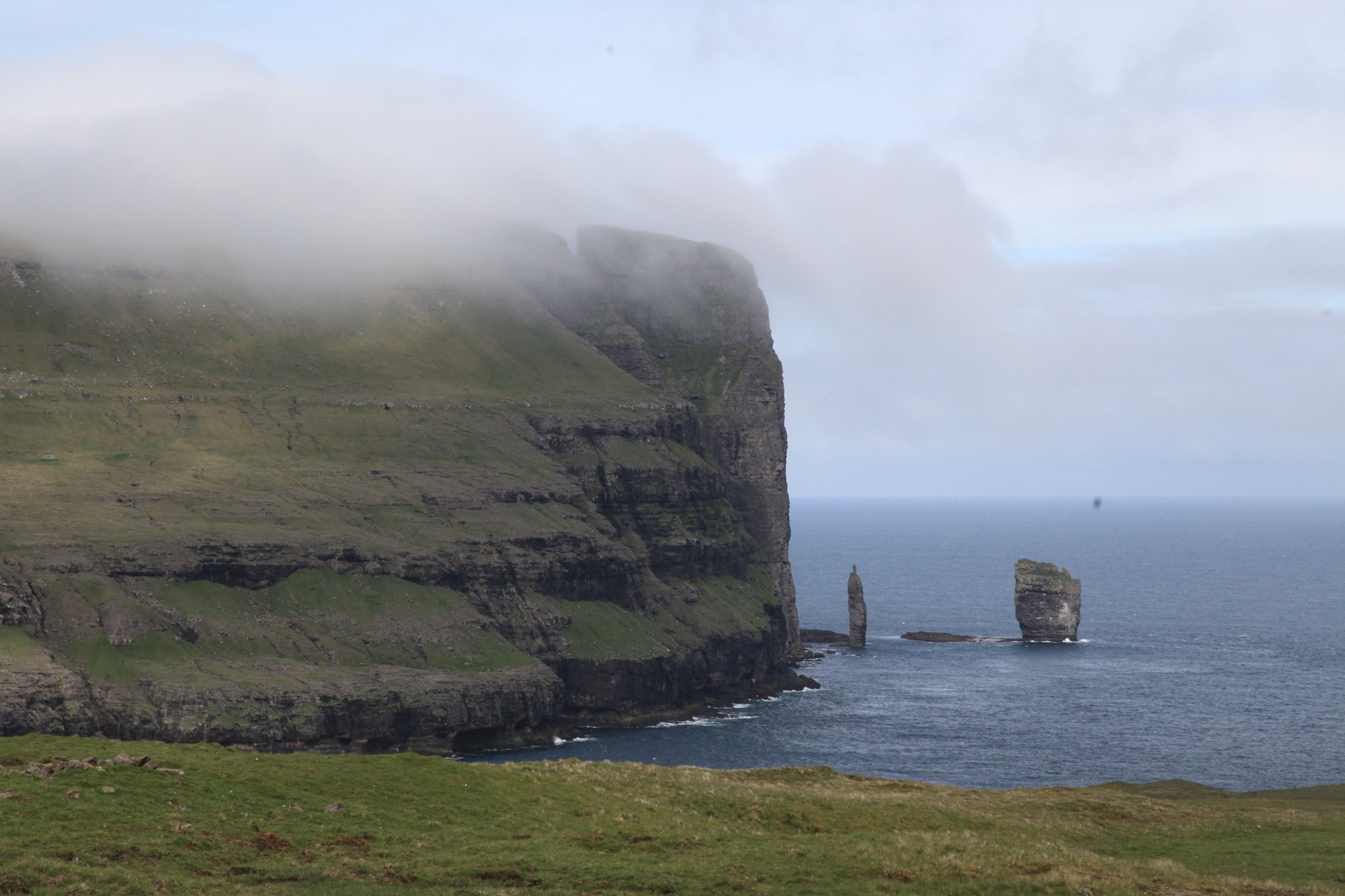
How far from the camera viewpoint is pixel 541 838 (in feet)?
177

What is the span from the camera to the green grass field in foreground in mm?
46094

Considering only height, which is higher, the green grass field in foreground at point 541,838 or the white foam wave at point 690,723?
the green grass field in foreground at point 541,838

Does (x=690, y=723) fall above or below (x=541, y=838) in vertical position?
below

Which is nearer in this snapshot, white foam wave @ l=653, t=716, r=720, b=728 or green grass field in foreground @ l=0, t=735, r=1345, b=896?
green grass field in foreground @ l=0, t=735, r=1345, b=896

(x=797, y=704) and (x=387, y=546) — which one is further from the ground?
(x=387, y=546)

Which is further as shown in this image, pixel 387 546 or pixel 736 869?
pixel 387 546

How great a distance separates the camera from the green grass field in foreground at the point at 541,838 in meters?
46.1

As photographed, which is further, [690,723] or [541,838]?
[690,723]

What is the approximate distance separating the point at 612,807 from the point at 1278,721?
131 metres

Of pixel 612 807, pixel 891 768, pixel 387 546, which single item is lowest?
pixel 891 768

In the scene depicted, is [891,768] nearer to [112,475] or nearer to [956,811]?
[956,811]

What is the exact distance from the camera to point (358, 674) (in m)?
157

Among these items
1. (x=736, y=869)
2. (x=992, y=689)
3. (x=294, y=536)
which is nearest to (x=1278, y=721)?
(x=992, y=689)

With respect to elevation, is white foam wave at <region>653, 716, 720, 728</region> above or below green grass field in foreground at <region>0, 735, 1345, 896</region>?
below
